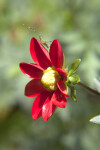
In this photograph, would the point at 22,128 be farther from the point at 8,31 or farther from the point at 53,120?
the point at 8,31

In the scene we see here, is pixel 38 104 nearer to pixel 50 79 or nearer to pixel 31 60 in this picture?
pixel 50 79

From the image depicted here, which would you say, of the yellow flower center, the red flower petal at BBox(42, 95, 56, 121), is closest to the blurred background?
the yellow flower center

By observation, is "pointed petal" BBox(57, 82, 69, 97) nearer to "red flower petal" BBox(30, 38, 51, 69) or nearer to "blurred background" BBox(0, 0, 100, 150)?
"red flower petal" BBox(30, 38, 51, 69)

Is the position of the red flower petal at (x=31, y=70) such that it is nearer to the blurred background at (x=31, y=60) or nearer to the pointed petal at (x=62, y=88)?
the pointed petal at (x=62, y=88)

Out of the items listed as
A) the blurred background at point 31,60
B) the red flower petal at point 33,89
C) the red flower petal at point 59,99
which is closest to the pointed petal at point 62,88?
the red flower petal at point 59,99

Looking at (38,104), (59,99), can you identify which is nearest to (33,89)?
(38,104)

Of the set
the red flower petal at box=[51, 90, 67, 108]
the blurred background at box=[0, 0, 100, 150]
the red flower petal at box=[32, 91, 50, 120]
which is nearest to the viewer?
the red flower petal at box=[51, 90, 67, 108]
